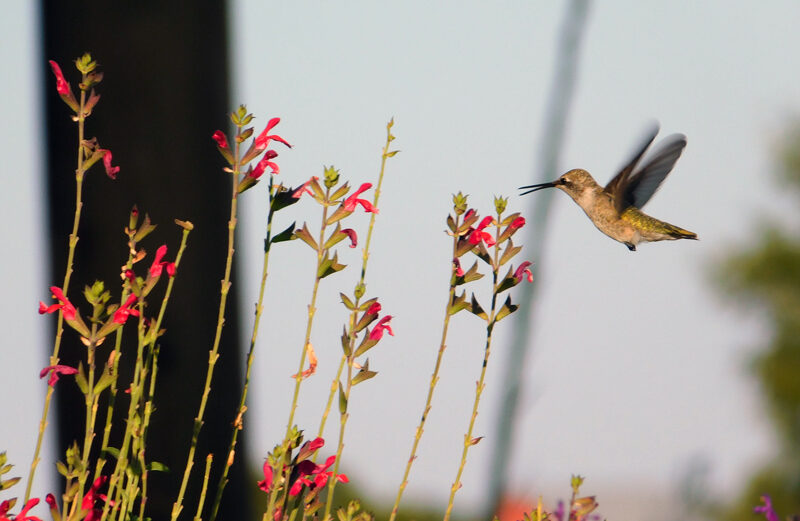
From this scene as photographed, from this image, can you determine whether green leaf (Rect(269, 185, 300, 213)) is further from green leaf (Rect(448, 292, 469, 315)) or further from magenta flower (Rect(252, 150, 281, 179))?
green leaf (Rect(448, 292, 469, 315))

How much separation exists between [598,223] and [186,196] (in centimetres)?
163

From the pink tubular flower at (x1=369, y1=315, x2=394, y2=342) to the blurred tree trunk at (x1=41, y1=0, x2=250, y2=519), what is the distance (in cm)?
183

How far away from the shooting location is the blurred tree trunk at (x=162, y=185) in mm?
3814

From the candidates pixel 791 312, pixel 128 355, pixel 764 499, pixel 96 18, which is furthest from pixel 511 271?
pixel 791 312

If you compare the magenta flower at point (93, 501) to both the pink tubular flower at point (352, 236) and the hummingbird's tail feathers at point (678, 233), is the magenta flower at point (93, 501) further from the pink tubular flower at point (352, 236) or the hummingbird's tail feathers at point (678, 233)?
the hummingbird's tail feathers at point (678, 233)

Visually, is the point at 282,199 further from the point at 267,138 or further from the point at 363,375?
the point at 363,375

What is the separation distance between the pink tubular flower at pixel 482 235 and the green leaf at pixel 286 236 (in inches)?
14.3

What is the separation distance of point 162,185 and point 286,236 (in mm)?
2101

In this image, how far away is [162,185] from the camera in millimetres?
3947

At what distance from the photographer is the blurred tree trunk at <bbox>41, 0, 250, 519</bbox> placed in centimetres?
381

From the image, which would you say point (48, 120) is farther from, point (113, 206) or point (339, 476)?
point (339, 476)

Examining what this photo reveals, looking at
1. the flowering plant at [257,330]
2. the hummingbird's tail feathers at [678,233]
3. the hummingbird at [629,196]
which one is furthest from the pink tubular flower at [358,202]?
the hummingbird's tail feathers at [678,233]

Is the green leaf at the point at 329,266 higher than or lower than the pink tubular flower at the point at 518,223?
lower

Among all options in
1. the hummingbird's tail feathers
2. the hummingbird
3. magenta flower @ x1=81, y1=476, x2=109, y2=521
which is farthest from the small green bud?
the hummingbird's tail feathers
